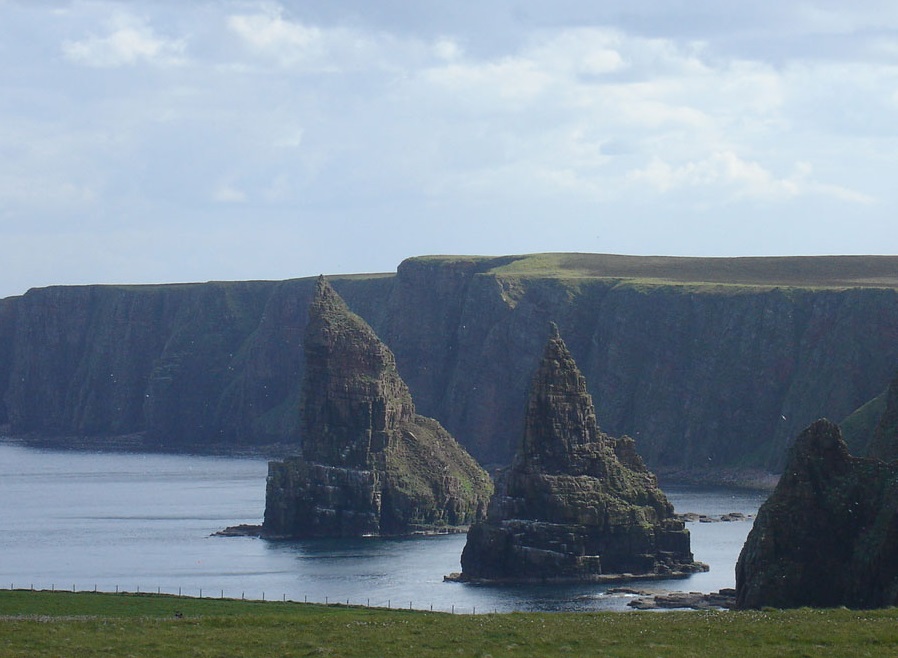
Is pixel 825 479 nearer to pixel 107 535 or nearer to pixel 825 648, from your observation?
pixel 825 648

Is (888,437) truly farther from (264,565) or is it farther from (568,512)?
(264,565)

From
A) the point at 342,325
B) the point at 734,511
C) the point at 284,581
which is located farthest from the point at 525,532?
the point at 734,511

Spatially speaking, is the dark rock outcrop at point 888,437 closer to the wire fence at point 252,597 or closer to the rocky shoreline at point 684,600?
the rocky shoreline at point 684,600

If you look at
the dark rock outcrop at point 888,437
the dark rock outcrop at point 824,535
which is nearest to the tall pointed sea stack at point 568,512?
the dark rock outcrop at point 888,437

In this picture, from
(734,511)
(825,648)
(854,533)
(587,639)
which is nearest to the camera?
(825,648)

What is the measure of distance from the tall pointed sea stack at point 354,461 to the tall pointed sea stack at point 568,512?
118 ft

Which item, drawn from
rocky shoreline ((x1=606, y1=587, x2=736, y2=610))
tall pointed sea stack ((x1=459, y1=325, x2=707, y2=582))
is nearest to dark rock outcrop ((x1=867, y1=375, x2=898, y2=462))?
rocky shoreline ((x1=606, y1=587, x2=736, y2=610))

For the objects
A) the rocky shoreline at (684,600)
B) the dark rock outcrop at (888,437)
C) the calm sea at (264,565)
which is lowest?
the calm sea at (264,565)

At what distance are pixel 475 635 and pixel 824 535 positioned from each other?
116 feet

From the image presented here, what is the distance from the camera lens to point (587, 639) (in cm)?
6500

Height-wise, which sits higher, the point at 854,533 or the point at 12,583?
the point at 854,533

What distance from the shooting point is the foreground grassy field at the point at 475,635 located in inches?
2453

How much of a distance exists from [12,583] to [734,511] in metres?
89.3

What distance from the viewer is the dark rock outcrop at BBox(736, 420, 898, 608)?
91312mm
